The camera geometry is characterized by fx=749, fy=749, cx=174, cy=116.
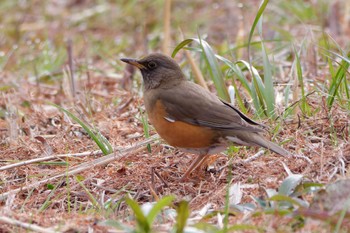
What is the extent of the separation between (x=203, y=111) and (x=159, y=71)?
72 cm

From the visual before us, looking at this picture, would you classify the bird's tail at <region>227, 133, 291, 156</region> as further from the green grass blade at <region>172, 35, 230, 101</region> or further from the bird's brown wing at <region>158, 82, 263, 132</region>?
the green grass blade at <region>172, 35, 230, 101</region>

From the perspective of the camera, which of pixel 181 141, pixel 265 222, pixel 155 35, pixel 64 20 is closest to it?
pixel 265 222

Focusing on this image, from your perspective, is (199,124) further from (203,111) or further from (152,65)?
(152,65)

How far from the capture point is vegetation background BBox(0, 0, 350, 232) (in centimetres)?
410

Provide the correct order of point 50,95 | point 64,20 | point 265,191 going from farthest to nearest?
1. point 64,20
2. point 50,95
3. point 265,191

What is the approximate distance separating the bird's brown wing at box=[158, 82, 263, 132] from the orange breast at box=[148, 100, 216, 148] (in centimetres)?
4

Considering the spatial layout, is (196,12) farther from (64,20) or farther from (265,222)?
(265,222)

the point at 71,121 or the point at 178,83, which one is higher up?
the point at 178,83

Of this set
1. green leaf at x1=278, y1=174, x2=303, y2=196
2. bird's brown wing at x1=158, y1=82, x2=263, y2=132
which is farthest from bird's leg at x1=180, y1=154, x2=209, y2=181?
green leaf at x1=278, y1=174, x2=303, y2=196

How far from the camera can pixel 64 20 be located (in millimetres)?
12055

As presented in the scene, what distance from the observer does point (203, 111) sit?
5.36 metres

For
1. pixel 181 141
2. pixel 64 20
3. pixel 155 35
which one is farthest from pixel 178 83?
pixel 64 20

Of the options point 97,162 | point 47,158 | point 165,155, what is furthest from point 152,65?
point 47,158

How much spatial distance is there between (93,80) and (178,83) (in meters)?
2.98
